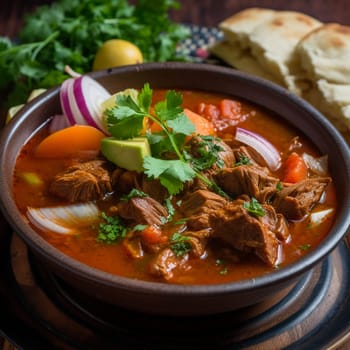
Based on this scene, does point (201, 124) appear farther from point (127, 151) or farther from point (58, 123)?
point (58, 123)

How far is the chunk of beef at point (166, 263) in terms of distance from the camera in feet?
9.83

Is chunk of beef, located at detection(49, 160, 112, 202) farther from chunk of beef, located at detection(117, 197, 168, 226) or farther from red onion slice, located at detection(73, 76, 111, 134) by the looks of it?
red onion slice, located at detection(73, 76, 111, 134)

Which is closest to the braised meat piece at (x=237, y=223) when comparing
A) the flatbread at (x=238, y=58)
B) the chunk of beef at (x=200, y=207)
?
the chunk of beef at (x=200, y=207)

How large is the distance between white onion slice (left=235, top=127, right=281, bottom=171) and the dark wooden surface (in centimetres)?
292

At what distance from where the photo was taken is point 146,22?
5867 mm

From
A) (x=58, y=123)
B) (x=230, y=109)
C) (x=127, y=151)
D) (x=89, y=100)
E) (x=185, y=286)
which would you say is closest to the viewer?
(x=185, y=286)

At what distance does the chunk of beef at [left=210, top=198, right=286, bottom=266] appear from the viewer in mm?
3064

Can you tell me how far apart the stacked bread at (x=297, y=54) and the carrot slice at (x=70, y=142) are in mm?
1994

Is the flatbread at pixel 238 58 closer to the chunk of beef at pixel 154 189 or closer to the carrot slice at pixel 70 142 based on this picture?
the carrot slice at pixel 70 142

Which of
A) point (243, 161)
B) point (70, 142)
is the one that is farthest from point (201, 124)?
point (70, 142)

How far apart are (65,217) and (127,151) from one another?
50 cm

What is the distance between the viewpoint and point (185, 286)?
2.78 m

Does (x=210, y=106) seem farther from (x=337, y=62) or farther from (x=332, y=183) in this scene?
(x=337, y=62)

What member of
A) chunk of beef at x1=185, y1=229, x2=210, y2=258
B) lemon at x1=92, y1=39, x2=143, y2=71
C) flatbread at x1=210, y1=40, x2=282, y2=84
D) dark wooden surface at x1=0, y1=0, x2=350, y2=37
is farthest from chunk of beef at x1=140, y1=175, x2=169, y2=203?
dark wooden surface at x1=0, y1=0, x2=350, y2=37
